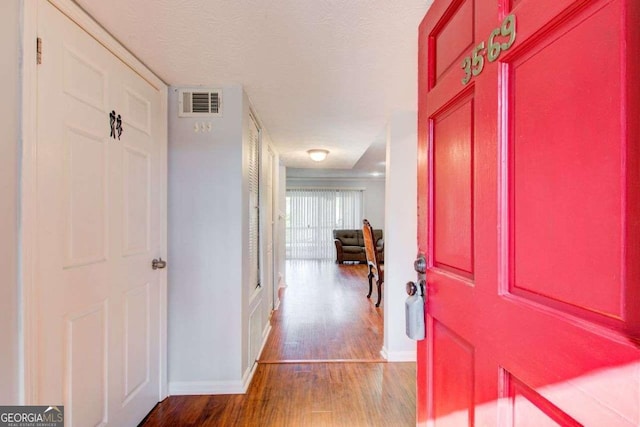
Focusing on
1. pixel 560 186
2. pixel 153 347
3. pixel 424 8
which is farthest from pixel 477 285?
pixel 153 347

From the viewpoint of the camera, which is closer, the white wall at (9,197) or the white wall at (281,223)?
the white wall at (9,197)

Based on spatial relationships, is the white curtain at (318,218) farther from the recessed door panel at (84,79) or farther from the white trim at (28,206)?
the white trim at (28,206)

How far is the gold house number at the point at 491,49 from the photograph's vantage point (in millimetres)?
669

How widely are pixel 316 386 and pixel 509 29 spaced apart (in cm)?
229

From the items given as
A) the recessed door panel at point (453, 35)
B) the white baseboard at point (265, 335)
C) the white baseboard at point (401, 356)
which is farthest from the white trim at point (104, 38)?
the white baseboard at point (401, 356)

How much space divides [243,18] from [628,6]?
1369 mm

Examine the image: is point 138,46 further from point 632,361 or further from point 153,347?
point 632,361

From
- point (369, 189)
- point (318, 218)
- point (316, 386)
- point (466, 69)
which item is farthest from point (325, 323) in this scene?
point (369, 189)

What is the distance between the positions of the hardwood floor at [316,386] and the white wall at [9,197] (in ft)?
3.49

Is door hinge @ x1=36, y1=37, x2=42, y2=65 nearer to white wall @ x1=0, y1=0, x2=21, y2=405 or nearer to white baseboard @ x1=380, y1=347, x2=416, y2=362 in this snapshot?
white wall @ x1=0, y1=0, x2=21, y2=405

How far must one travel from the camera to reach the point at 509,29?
0.67 meters

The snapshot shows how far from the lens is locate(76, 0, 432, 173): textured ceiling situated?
52.8 inches

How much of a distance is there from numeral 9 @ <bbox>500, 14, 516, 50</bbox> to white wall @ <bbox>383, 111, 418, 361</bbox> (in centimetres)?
198

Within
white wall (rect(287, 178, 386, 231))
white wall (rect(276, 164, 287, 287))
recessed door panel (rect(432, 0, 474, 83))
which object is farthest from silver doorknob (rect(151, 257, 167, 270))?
white wall (rect(287, 178, 386, 231))
